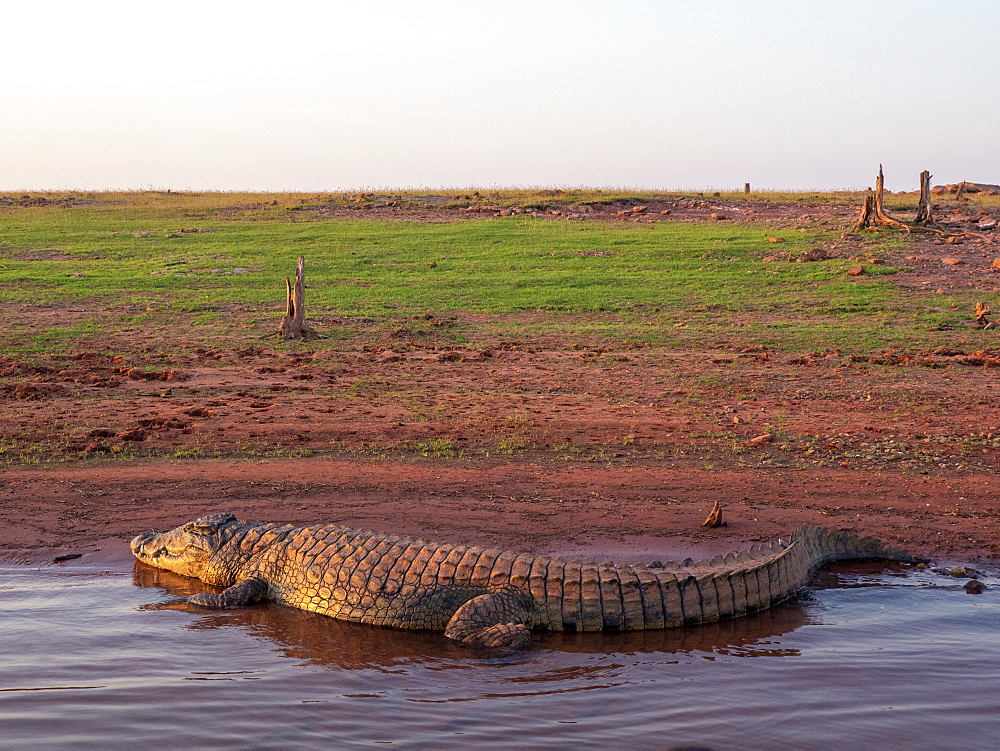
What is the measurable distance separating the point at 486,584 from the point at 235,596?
1.88 m

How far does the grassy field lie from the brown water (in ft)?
33.4

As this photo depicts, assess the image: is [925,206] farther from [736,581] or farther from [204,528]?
[204,528]

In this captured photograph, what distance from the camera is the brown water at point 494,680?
491 cm

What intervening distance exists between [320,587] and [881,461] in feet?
19.6

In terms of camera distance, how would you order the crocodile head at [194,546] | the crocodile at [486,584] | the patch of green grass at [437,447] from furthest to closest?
1. the patch of green grass at [437,447]
2. the crocodile head at [194,546]
3. the crocodile at [486,584]

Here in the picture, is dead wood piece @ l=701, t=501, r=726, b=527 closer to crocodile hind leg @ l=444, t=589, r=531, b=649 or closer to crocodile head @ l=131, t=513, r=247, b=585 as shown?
crocodile hind leg @ l=444, t=589, r=531, b=649

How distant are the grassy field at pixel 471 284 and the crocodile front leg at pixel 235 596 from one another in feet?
33.7

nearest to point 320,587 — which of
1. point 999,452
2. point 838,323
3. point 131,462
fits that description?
point 131,462

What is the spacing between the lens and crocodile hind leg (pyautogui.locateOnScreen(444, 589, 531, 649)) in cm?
580

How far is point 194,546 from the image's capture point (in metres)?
7.12

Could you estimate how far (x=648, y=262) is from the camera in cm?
2353

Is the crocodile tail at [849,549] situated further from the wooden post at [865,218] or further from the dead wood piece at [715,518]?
the wooden post at [865,218]

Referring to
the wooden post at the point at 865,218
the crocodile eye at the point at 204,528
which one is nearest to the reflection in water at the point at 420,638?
the crocodile eye at the point at 204,528

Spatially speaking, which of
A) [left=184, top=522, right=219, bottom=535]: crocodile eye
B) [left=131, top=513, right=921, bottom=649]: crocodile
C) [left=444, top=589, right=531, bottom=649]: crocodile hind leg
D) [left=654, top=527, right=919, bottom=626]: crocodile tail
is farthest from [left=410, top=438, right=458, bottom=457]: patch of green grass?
[left=654, top=527, right=919, bottom=626]: crocodile tail
